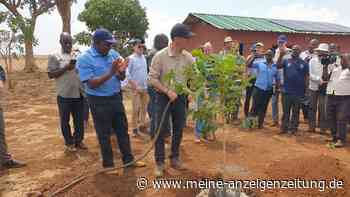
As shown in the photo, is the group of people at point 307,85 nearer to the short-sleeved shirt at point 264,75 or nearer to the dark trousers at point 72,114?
the short-sleeved shirt at point 264,75

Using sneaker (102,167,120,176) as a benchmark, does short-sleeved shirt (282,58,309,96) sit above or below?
above

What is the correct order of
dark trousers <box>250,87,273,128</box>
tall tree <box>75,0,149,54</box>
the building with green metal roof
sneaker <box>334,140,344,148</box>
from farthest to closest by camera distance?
tall tree <box>75,0,149,54</box> < the building with green metal roof < dark trousers <box>250,87,273,128</box> < sneaker <box>334,140,344,148</box>

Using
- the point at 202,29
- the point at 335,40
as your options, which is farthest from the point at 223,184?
the point at 335,40

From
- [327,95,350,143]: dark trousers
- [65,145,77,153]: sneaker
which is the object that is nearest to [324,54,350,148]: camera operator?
[327,95,350,143]: dark trousers

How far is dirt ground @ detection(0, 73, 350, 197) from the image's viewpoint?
3.91m

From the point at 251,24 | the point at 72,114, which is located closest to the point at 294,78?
the point at 72,114

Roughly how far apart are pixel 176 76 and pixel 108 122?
103 centimetres

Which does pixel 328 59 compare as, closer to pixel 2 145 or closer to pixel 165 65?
pixel 165 65

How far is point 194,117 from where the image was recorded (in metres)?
3.57

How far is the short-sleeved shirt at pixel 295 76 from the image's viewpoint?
6211 millimetres

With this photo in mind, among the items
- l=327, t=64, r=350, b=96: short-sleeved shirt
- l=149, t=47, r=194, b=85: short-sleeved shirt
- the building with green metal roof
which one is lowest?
l=327, t=64, r=350, b=96: short-sleeved shirt

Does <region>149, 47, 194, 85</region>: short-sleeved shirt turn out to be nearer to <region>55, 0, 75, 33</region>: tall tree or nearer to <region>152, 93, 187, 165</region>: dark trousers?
<region>152, 93, 187, 165</region>: dark trousers

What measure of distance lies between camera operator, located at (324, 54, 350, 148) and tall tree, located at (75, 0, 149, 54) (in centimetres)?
1360

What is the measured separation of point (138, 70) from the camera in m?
6.07
